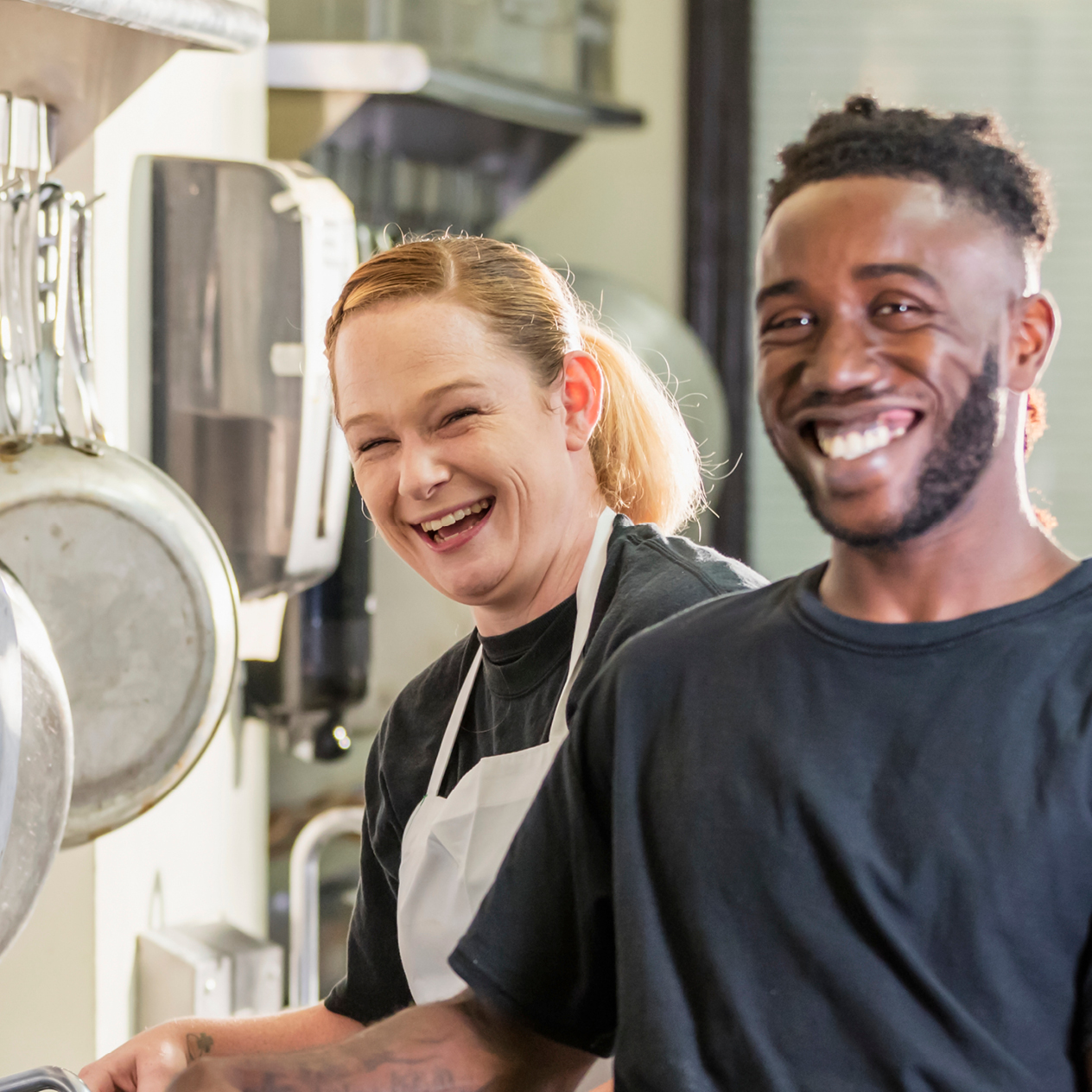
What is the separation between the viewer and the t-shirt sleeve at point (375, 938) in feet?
2.40

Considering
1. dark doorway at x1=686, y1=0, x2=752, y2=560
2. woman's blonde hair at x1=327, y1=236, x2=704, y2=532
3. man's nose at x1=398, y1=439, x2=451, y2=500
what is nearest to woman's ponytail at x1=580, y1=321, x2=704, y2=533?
woman's blonde hair at x1=327, y1=236, x2=704, y2=532

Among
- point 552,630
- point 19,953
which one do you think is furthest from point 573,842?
point 19,953

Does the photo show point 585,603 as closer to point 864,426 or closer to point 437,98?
point 864,426

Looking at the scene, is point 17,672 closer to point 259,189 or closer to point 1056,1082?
point 1056,1082

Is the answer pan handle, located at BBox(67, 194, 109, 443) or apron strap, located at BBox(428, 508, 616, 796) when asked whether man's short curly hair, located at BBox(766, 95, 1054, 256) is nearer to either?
apron strap, located at BBox(428, 508, 616, 796)

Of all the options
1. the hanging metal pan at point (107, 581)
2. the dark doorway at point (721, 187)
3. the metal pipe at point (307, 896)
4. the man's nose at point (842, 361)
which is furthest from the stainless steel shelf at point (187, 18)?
the dark doorway at point (721, 187)

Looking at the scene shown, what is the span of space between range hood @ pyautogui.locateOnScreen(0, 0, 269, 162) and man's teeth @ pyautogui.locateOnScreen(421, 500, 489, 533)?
1.13ft

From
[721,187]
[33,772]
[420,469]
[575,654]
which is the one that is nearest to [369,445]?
[420,469]

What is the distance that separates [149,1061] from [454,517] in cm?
32

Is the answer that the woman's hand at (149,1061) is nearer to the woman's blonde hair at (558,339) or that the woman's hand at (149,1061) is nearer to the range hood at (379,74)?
the woman's blonde hair at (558,339)

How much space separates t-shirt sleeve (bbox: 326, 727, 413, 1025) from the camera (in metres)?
0.73

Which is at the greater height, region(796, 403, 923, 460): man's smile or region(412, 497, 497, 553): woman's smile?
region(796, 403, 923, 460): man's smile

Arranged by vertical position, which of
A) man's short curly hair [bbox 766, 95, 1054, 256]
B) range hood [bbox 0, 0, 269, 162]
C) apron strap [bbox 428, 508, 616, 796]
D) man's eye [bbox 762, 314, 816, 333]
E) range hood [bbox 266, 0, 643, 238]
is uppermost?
range hood [bbox 266, 0, 643, 238]

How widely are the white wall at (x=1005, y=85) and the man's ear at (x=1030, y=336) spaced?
5.28 feet
